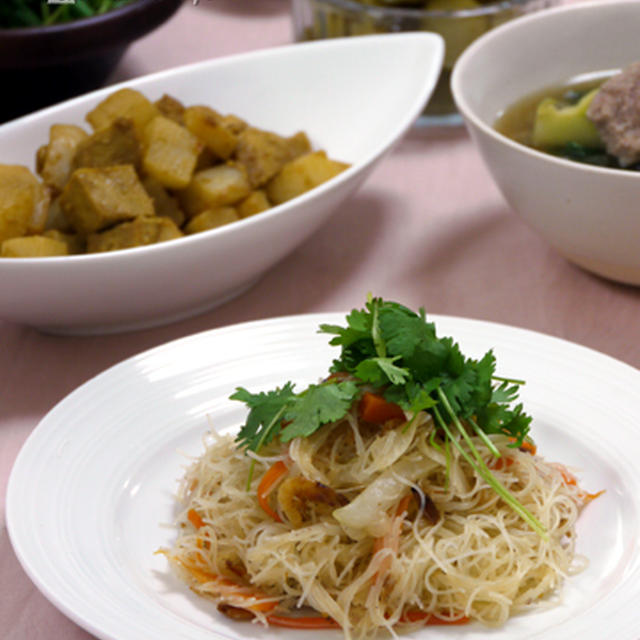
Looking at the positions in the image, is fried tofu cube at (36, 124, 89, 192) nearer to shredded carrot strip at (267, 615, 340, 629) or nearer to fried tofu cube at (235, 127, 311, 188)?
fried tofu cube at (235, 127, 311, 188)

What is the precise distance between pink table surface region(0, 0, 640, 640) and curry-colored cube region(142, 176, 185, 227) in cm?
19

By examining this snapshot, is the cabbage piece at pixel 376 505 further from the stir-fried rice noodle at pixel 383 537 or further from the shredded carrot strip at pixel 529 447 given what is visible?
the shredded carrot strip at pixel 529 447

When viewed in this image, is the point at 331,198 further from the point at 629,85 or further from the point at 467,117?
the point at 629,85

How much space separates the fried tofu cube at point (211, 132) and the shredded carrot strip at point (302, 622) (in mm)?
1010

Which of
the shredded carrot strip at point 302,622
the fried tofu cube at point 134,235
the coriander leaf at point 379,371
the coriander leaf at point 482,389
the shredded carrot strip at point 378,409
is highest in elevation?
the coriander leaf at point 379,371

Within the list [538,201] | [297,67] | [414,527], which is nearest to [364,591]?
[414,527]

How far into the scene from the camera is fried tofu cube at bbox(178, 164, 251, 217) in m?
1.81

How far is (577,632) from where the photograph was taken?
104cm

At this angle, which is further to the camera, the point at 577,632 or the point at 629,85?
the point at 629,85

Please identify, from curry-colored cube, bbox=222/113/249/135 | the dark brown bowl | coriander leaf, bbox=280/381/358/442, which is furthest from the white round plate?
the dark brown bowl

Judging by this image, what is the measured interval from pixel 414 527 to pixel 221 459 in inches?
11.2

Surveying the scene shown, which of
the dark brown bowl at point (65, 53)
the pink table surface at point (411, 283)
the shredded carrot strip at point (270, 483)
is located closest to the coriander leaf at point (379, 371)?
the shredded carrot strip at point (270, 483)

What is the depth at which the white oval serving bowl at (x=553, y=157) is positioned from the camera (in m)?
1.62

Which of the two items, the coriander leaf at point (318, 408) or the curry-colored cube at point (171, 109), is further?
the curry-colored cube at point (171, 109)
